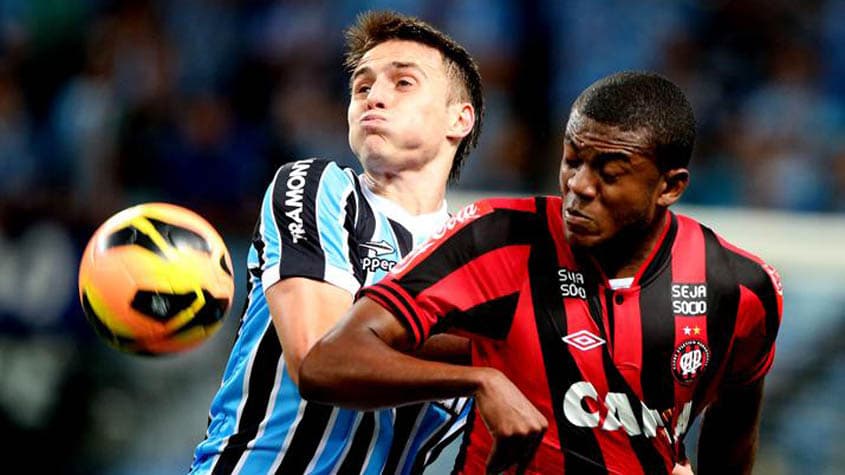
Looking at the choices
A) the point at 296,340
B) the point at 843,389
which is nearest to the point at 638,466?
the point at 296,340

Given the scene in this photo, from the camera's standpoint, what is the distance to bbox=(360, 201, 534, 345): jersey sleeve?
3.51 meters

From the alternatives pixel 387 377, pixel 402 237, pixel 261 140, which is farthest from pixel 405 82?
pixel 261 140

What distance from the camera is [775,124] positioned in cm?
908

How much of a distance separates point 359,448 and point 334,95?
561cm

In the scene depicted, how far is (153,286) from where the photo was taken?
4230 millimetres

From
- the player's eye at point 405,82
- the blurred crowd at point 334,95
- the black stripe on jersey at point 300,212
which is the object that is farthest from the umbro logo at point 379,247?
the blurred crowd at point 334,95

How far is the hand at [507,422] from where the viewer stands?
322 centimetres

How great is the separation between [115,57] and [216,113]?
0.92m

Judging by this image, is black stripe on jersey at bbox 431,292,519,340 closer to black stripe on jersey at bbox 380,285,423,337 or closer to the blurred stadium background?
black stripe on jersey at bbox 380,285,423,337

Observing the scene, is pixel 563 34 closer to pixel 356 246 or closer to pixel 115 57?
pixel 115 57

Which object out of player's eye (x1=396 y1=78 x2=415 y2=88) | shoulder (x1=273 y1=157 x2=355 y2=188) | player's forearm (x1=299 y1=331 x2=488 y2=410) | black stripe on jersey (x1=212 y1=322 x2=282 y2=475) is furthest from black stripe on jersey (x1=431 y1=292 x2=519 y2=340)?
player's eye (x1=396 y1=78 x2=415 y2=88)

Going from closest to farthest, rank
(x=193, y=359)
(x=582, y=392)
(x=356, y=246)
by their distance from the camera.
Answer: (x=582, y=392) → (x=356, y=246) → (x=193, y=359)

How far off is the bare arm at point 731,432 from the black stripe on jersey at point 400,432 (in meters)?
0.87

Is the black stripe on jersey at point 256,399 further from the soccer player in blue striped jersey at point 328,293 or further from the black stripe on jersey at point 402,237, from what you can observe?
the black stripe on jersey at point 402,237
